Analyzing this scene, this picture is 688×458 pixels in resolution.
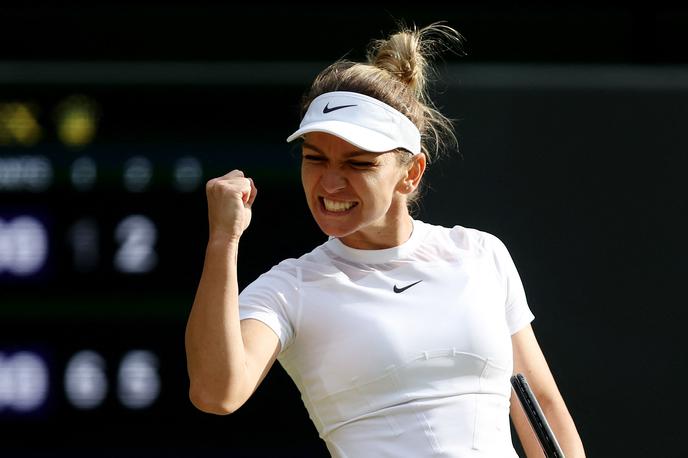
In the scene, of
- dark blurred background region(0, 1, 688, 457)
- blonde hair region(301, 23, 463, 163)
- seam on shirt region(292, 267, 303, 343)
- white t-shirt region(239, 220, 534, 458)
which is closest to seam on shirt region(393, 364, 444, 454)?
white t-shirt region(239, 220, 534, 458)

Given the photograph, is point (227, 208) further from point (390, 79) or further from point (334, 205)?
point (390, 79)

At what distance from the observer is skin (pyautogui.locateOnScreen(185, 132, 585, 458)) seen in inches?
69.9

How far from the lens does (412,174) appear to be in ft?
6.78

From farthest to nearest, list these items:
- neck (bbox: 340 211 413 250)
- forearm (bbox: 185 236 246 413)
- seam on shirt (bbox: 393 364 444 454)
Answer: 1. neck (bbox: 340 211 413 250)
2. seam on shirt (bbox: 393 364 444 454)
3. forearm (bbox: 185 236 246 413)

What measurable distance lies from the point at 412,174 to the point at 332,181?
0.61ft

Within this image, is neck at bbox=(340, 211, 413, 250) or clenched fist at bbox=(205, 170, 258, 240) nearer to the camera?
clenched fist at bbox=(205, 170, 258, 240)

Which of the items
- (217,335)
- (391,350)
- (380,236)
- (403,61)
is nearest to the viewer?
(217,335)

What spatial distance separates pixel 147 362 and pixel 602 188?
1216mm

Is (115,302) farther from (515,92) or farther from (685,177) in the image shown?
(685,177)

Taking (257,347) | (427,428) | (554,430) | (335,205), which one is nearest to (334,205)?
(335,205)

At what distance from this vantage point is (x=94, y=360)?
3.52 metres

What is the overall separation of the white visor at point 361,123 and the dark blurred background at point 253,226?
4.91 feet

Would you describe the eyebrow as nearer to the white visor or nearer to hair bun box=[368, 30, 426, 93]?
the white visor

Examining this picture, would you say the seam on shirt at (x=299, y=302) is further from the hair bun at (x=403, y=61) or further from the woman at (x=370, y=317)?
the hair bun at (x=403, y=61)
